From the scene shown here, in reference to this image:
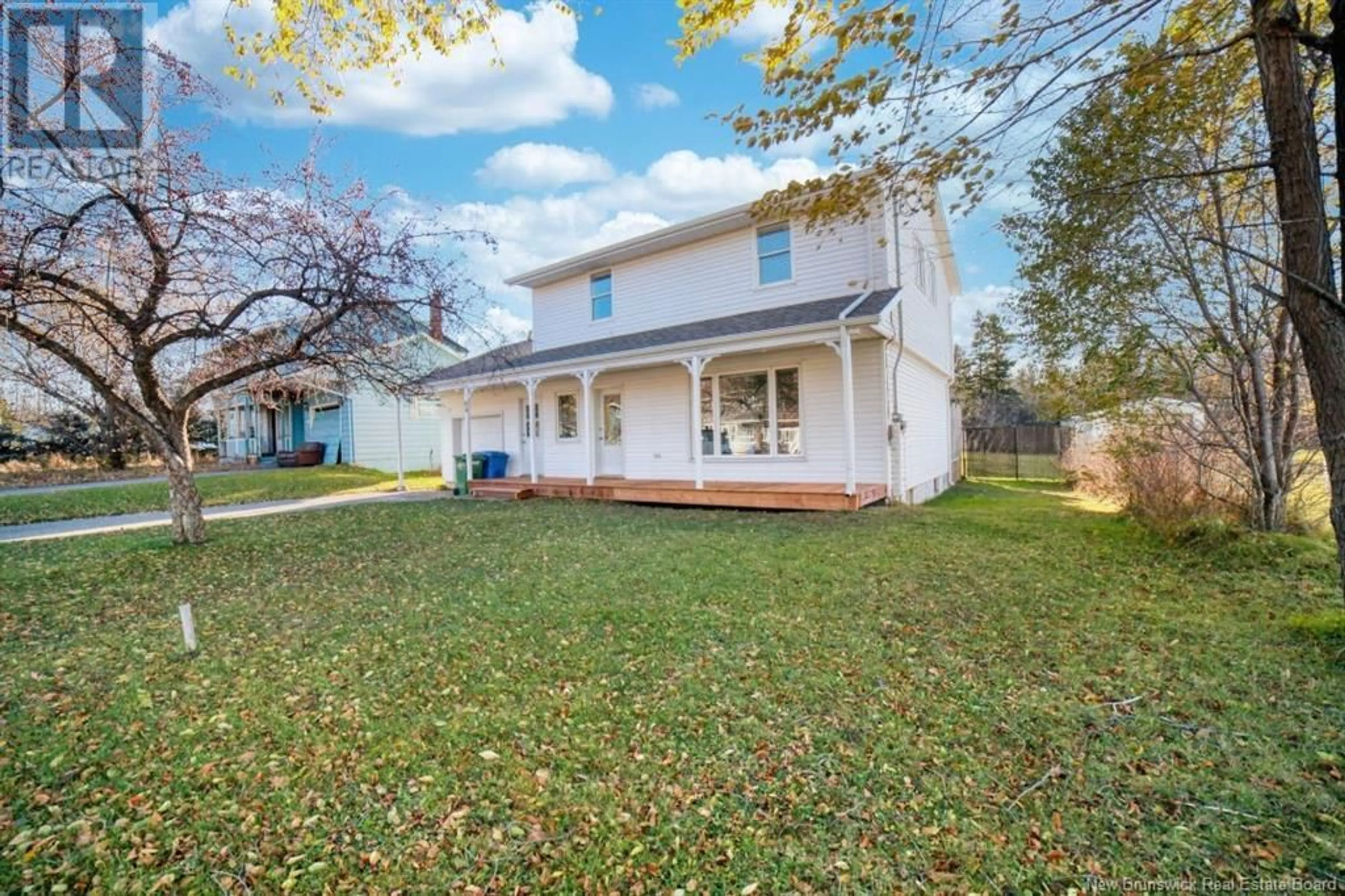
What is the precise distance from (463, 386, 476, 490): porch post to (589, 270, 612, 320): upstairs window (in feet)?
12.1

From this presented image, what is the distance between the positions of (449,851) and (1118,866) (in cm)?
259

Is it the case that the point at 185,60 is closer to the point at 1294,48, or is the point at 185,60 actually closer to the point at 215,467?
the point at 1294,48

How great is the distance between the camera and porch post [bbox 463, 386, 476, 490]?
14758 millimetres

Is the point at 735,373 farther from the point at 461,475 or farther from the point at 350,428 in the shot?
the point at 350,428

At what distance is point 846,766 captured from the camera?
2.87 m

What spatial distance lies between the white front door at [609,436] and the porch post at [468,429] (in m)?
3.38

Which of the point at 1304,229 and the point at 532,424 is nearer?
the point at 1304,229

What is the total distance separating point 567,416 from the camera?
48.3 feet

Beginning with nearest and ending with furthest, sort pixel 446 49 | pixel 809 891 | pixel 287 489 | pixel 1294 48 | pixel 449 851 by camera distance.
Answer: pixel 809 891
pixel 449 851
pixel 1294 48
pixel 446 49
pixel 287 489

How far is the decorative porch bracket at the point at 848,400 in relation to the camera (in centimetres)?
938

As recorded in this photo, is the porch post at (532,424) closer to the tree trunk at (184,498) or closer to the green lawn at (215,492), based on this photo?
the green lawn at (215,492)

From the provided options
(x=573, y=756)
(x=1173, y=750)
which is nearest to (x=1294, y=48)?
(x=1173, y=750)
